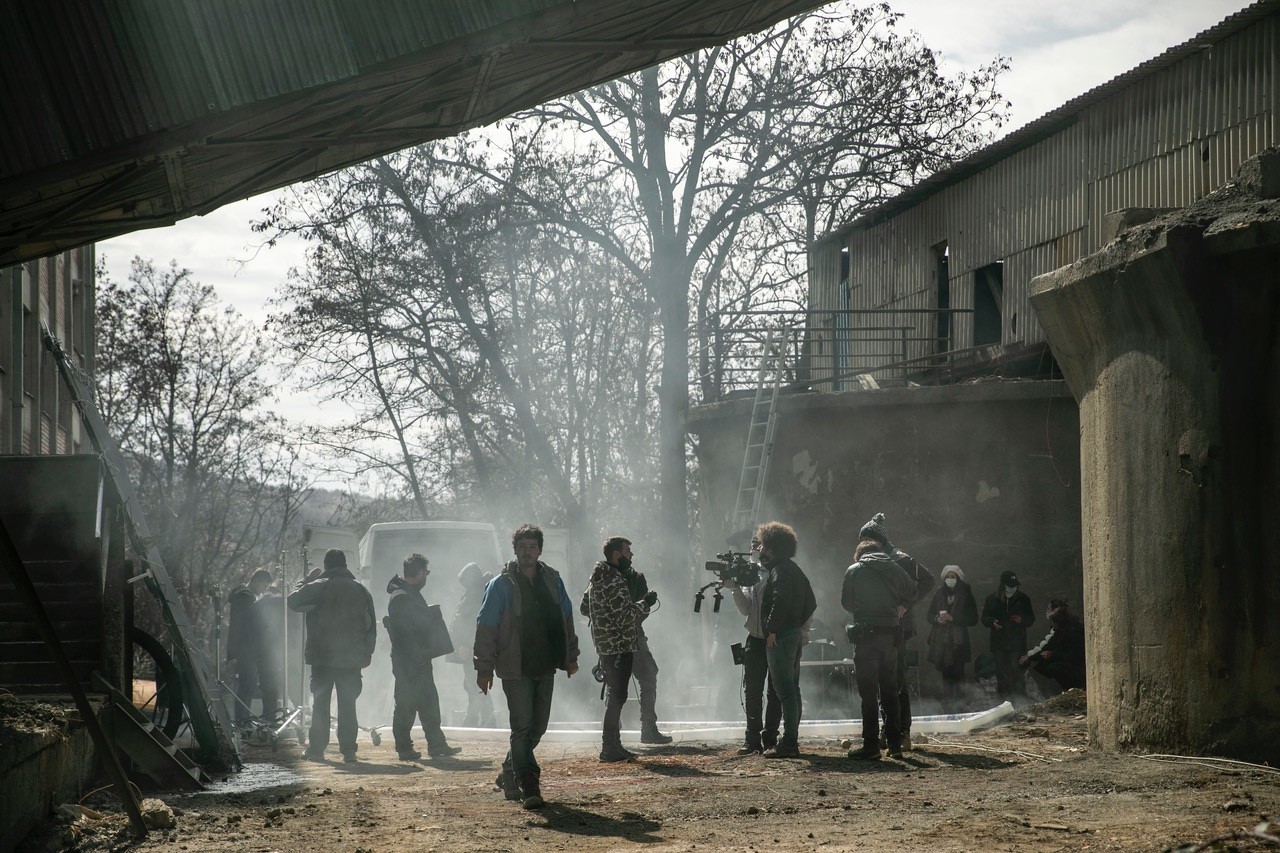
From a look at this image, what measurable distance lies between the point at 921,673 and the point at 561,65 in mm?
10611

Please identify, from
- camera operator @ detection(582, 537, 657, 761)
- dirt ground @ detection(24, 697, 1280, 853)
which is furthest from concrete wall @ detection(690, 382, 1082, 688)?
camera operator @ detection(582, 537, 657, 761)

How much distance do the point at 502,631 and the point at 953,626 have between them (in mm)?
9077

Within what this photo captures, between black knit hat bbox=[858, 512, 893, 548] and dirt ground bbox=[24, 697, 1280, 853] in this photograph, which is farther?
black knit hat bbox=[858, 512, 893, 548]

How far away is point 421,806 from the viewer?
8711 millimetres

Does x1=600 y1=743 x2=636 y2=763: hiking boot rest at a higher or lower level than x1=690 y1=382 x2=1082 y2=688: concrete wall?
lower

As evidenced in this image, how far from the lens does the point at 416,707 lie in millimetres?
12914

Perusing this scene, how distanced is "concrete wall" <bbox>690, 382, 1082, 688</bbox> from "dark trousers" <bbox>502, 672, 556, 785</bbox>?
9670mm

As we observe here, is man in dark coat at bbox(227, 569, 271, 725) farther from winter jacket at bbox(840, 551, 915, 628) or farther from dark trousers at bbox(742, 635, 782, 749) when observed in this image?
winter jacket at bbox(840, 551, 915, 628)

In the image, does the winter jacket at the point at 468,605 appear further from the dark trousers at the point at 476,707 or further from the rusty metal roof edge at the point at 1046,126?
the rusty metal roof edge at the point at 1046,126

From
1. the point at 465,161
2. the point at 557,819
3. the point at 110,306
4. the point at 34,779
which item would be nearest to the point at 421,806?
the point at 557,819

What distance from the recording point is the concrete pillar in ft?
29.5

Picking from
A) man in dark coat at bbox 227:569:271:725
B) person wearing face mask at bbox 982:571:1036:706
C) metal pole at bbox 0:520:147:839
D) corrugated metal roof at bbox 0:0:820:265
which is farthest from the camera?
man in dark coat at bbox 227:569:271:725

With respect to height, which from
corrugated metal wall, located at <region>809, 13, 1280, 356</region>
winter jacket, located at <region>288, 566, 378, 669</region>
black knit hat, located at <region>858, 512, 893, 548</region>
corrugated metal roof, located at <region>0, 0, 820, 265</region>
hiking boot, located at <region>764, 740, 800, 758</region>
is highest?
corrugated metal wall, located at <region>809, 13, 1280, 356</region>

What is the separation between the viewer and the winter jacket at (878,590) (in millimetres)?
10484
